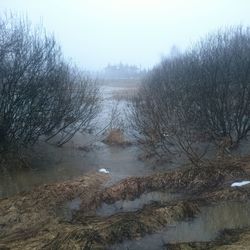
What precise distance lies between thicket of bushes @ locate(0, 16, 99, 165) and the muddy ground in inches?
127

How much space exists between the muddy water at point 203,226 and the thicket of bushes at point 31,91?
276 inches

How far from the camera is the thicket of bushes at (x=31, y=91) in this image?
12594 mm

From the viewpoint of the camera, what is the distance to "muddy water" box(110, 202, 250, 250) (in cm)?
674

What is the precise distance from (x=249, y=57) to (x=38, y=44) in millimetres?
6767

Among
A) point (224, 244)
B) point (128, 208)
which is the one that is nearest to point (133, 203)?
point (128, 208)

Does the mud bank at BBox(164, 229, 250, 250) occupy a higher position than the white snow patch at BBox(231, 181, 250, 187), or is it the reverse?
the white snow patch at BBox(231, 181, 250, 187)

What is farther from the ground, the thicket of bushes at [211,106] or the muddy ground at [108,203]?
the thicket of bushes at [211,106]

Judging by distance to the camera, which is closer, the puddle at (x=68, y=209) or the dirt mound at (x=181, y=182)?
the puddle at (x=68, y=209)

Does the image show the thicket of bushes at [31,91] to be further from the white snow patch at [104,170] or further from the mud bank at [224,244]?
the mud bank at [224,244]

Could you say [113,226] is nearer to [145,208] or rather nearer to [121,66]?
[145,208]

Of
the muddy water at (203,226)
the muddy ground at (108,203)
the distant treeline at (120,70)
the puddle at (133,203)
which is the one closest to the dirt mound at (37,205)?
the muddy ground at (108,203)

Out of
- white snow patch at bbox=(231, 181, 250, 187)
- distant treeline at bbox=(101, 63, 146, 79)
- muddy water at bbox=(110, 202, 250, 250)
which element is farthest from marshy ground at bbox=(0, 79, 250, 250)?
distant treeline at bbox=(101, 63, 146, 79)

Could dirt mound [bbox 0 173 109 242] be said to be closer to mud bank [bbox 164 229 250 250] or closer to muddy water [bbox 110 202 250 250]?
muddy water [bbox 110 202 250 250]

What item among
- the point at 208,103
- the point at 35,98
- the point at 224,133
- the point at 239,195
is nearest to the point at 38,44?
the point at 35,98
